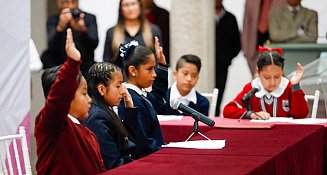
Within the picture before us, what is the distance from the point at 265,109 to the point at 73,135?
112 inches

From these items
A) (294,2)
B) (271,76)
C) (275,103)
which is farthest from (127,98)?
(294,2)

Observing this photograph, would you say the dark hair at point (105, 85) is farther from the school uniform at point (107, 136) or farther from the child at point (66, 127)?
the child at point (66, 127)

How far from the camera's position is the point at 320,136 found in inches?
231

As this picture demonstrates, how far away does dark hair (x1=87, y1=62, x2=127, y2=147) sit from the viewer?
15.6 feet

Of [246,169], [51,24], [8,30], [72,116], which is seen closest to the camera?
[246,169]

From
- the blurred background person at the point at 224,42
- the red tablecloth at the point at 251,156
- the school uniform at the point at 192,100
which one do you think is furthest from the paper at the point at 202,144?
the blurred background person at the point at 224,42

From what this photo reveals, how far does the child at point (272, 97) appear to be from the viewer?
21.4 feet

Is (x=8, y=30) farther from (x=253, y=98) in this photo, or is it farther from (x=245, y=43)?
(x=245, y=43)

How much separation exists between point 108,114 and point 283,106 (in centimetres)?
226

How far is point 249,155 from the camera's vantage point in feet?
14.2

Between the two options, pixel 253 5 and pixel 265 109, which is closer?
pixel 265 109

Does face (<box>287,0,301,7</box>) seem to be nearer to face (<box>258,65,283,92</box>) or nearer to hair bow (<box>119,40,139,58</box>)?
face (<box>258,65,283,92</box>)

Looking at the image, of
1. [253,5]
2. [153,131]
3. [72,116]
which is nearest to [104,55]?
[253,5]

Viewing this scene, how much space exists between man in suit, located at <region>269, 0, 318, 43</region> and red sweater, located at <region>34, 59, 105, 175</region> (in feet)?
17.1
